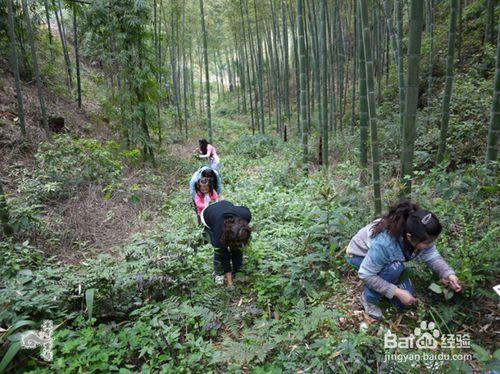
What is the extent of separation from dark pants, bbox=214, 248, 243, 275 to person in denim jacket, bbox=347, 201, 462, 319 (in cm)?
128

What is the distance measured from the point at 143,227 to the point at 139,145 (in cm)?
386

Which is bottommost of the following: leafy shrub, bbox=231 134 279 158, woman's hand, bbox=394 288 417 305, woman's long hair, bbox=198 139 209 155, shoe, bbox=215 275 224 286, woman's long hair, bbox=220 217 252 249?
leafy shrub, bbox=231 134 279 158

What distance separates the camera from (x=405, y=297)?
2168 millimetres

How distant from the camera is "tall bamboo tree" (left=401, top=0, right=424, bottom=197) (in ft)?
8.31

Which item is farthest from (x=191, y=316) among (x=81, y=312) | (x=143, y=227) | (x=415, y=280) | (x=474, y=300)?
(x=143, y=227)

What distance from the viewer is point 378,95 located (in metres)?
10.1

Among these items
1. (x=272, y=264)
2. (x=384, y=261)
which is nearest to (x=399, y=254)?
(x=384, y=261)

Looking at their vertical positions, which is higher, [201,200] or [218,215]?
[218,215]

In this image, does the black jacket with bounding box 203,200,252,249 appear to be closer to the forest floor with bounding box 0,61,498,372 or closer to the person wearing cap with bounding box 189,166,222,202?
the forest floor with bounding box 0,61,498,372

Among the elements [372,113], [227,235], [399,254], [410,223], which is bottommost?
[227,235]

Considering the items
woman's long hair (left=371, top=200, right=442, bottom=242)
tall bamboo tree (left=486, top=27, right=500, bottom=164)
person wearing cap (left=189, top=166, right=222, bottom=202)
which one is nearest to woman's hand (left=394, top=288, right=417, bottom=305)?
woman's long hair (left=371, top=200, right=442, bottom=242)

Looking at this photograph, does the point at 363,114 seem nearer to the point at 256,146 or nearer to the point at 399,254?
the point at 399,254

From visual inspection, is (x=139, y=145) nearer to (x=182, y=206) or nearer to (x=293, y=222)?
(x=182, y=206)

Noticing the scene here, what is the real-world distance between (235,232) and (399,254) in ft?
4.27
